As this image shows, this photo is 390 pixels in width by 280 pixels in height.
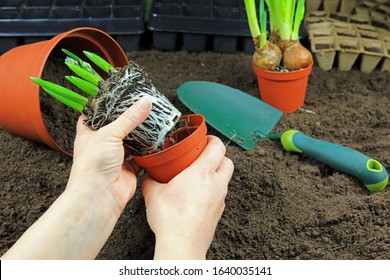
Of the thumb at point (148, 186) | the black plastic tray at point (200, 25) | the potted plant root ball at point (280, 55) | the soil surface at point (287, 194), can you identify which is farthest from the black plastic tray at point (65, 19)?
the thumb at point (148, 186)

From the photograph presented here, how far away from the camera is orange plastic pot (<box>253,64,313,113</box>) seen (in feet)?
4.65

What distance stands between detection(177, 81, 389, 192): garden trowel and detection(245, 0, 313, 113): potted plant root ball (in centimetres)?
6

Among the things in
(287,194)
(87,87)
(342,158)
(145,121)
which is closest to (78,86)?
(87,87)

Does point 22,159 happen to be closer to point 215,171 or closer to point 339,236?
point 215,171

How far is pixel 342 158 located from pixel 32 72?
2.66ft

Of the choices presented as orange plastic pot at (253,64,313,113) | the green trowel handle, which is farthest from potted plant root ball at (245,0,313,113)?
the green trowel handle

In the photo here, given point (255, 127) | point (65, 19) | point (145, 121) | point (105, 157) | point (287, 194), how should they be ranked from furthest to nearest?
point (65, 19)
point (255, 127)
point (287, 194)
point (145, 121)
point (105, 157)

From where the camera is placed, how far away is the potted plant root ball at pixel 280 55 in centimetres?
141

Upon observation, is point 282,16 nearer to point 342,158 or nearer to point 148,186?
point 342,158

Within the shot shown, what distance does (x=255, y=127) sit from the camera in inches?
54.5

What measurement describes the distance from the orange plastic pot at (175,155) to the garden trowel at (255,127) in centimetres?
A: 36

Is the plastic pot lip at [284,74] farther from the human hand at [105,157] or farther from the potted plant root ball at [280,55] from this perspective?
the human hand at [105,157]

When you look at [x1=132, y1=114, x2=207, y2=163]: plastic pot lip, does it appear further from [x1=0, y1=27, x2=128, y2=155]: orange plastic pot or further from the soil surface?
[x1=0, y1=27, x2=128, y2=155]: orange plastic pot
